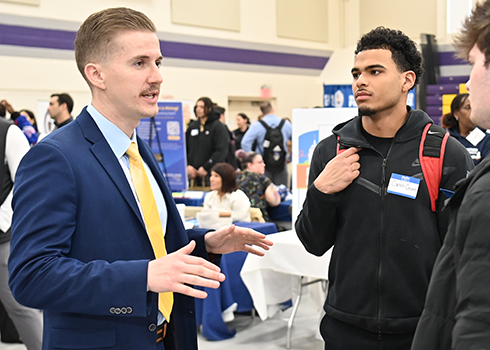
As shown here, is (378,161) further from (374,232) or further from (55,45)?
(55,45)

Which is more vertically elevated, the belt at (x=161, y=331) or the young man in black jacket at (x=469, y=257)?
the young man in black jacket at (x=469, y=257)

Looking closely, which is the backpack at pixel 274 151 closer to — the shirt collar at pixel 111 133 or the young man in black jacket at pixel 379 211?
the young man in black jacket at pixel 379 211

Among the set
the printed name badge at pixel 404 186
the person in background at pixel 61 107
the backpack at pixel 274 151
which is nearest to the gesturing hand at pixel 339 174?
the printed name badge at pixel 404 186

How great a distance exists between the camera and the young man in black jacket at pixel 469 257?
82 centimetres

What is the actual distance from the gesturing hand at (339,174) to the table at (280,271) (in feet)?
5.92

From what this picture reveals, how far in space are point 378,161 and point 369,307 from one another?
1.49 ft

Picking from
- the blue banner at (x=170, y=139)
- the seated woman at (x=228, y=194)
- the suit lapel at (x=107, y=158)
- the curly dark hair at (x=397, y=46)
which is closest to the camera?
the suit lapel at (x=107, y=158)

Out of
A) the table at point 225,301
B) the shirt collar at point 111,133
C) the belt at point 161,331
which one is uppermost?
the shirt collar at point 111,133

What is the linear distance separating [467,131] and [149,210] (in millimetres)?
3679

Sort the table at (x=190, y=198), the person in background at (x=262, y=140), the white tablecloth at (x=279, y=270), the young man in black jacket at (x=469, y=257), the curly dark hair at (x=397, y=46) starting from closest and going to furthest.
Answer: the young man in black jacket at (x=469, y=257) → the curly dark hair at (x=397, y=46) → the white tablecloth at (x=279, y=270) → the table at (x=190, y=198) → the person in background at (x=262, y=140)

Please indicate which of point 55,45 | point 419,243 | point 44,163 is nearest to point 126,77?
point 44,163

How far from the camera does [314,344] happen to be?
12.6 ft

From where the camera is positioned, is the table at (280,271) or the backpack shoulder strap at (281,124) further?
the backpack shoulder strap at (281,124)

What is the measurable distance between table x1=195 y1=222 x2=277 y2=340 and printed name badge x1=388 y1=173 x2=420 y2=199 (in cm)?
242
